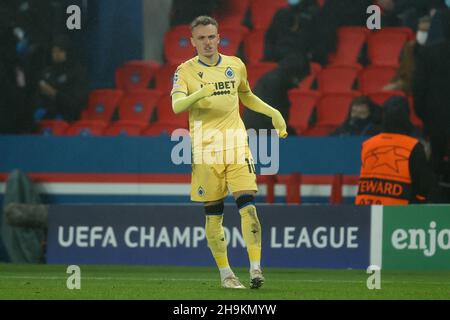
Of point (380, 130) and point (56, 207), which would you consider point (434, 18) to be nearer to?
point (380, 130)

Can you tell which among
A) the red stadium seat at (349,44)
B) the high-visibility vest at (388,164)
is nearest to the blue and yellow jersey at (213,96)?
the high-visibility vest at (388,164)

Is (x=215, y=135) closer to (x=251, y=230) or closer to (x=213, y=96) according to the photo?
(x=213, y=96)

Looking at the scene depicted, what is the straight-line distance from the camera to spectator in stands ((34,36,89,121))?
41.9 ft

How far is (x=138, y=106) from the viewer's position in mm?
13258

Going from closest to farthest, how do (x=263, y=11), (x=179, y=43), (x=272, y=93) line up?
(x=272, y=93) < (x=179, y=43) < (x=263, y=11)

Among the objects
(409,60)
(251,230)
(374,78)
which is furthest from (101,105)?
(251,230)

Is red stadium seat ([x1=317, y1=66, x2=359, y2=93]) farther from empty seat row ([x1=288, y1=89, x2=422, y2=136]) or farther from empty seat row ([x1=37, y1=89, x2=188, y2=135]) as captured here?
empty seat row ([x1=37, y1=89, x2=188, y2=135])

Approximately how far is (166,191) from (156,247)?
3.25ft

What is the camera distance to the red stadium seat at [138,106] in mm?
13211

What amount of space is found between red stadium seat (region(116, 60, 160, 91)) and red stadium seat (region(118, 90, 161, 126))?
0.46 ft

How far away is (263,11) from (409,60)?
6.78ft

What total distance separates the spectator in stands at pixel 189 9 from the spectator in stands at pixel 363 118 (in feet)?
7.03

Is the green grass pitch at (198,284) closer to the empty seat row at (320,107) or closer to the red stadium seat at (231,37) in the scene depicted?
the empty seat row at (320,107)

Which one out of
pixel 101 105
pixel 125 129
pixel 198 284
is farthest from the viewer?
pixel 101 105
